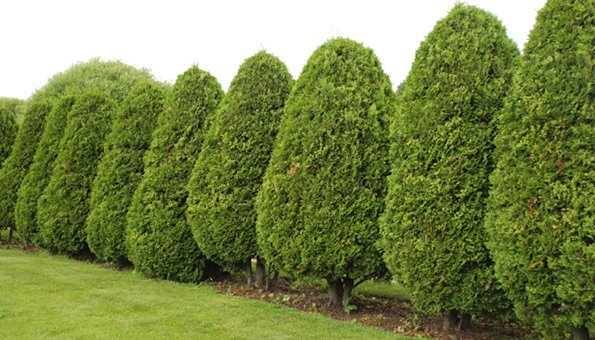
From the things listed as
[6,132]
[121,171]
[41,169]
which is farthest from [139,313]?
[6,132]

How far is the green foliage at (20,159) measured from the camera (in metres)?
15.2

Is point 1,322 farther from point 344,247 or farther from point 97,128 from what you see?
point 97,128

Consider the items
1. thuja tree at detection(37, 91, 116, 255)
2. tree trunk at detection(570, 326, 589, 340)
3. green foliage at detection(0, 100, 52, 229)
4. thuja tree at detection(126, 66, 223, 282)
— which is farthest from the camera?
green foliage at detection(0, 100, 52, 229)

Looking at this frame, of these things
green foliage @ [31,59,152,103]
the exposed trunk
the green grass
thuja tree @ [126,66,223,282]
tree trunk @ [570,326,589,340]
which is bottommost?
the green grass

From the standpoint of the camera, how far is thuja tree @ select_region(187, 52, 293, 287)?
884 cm

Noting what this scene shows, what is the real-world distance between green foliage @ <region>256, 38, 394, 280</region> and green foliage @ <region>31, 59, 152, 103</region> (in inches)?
950

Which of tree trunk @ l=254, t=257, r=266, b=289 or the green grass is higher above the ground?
tree trunk @ l=254, t=257, r=266, b=289

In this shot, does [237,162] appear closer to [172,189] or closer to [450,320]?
[172,189]

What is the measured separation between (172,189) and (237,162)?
64.7 inches

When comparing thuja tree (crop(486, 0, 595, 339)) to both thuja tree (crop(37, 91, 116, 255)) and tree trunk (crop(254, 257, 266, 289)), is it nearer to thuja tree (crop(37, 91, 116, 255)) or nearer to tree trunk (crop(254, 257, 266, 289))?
tree trunk (crop(254, 257, 266, 289))

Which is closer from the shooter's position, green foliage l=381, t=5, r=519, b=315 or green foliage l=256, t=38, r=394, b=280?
green foliage l=381, t=5, r=519, b=315

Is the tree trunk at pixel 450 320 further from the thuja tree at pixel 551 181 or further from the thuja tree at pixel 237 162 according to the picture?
the thuja tree at pixel 237 162

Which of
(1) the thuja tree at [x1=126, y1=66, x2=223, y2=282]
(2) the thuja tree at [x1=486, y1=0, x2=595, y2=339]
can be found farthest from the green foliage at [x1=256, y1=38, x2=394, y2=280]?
(1) the thuja tree at [x1=126, y1=66, x2=223, y2=282]

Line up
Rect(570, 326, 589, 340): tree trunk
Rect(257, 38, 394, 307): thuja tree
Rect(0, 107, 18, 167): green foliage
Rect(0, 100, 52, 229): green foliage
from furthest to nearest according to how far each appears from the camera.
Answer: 1. Rect(0, 107, 18, 167): green foliage
2. Rect(0, 100, 52, 229): green foliage
3. Rect(257, 38, 394, 307): thuja tree
4. Rect(570, 326, 589, 340): tree trunk
